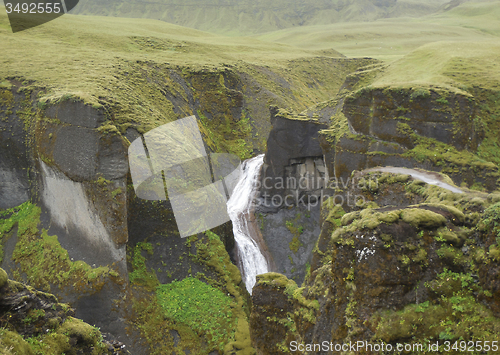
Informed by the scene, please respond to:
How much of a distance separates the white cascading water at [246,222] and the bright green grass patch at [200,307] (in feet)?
19.4

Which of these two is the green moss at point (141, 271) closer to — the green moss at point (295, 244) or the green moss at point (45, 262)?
the green moss at point (45, 262)

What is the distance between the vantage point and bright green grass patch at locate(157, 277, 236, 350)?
653 inches

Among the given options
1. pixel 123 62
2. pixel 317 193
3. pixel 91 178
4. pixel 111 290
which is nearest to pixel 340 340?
pixel 111 290

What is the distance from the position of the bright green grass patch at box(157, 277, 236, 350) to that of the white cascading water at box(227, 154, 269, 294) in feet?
19.4

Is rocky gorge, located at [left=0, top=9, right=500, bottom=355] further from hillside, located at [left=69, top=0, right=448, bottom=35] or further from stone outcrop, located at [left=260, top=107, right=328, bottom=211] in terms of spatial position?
hillside, located at [left=69, top=0, right=448, bottom=35]

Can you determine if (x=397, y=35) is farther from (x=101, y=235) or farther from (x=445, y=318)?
(x=445, y=318)

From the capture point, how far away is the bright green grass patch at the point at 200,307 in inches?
653

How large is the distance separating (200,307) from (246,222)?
41.8 feet

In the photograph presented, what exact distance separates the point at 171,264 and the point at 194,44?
41799mm

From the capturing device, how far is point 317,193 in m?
29.7

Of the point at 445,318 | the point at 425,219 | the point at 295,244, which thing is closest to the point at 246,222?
the point at 295,244

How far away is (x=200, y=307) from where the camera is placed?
17500 mm

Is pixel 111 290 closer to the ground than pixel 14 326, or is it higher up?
closer to the ground

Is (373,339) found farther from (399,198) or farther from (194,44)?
(194,44)
